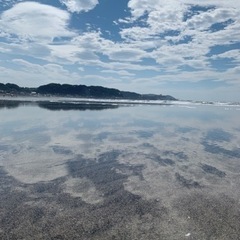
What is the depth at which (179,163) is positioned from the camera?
16266mm

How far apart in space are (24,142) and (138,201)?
37.1 ft

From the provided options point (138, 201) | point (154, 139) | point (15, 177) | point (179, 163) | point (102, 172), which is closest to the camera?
point (138, 201)

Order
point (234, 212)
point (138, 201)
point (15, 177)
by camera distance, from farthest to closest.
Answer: point (15, 177)
point (138, 201)
point (234, 212)

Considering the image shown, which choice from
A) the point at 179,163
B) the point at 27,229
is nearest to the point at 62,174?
the point at 27,229

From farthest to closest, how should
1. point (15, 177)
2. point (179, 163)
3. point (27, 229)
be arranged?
point (179, 163) → point (15, 177) → point (27, 229)

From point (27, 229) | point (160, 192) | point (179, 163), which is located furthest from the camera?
point (179, 163)

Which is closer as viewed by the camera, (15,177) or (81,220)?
(81,220)

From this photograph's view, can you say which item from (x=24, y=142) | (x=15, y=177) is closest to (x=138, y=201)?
(x=15, y=177)

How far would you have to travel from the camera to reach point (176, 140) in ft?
78.0

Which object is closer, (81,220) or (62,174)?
(81,220)

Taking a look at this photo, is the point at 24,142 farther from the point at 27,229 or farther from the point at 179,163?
A: the point at 27,229

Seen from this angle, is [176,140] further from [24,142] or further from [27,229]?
[27,229]

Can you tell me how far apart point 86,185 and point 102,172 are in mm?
2016

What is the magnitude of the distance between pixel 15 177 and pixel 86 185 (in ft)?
9.31
